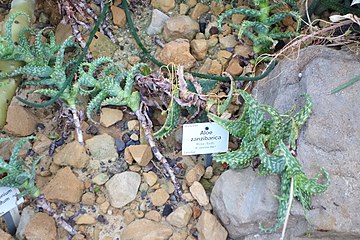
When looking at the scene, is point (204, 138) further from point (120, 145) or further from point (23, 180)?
point (23, 180)

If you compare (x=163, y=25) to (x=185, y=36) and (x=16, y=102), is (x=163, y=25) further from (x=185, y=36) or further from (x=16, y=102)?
(x=16, y=102)

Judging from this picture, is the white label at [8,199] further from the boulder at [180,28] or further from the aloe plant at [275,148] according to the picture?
the boulder at [180,28]

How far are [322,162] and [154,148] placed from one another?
53 centimetres

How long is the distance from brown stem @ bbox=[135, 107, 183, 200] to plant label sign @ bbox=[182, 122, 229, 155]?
0.07m

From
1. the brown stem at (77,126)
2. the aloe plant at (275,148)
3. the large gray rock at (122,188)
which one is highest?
the aloe plant at (275,148)

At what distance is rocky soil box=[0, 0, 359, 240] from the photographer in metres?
1.56

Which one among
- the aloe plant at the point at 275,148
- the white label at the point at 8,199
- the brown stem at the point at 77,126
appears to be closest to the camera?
the aloe plant at the point at 275,148

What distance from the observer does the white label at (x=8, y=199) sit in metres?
1.49

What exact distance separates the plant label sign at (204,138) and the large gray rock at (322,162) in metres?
0.13

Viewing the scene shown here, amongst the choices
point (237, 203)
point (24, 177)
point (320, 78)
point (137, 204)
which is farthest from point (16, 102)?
point (320, 78)

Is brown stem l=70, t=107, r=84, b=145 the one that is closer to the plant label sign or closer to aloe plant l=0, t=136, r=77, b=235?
aloe plant l=0, t=136, r=77, b=235

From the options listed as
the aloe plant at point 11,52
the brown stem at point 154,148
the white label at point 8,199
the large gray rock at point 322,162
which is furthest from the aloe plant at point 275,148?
the aloe plant at point 11,52

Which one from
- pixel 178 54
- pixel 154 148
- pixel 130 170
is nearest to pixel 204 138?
pixel 154 148

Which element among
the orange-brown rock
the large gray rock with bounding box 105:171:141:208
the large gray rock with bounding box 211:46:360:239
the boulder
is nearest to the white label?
the large gray rock with bounding box 105:171:141:208
